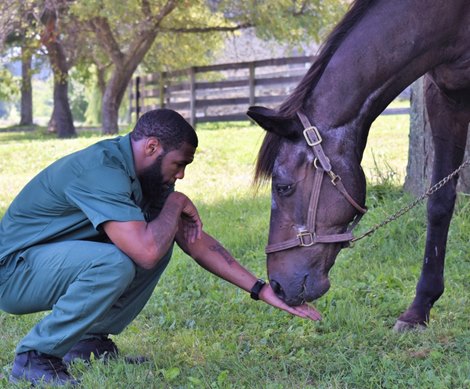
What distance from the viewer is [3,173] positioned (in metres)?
11.7

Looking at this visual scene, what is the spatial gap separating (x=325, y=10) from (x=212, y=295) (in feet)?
49.3

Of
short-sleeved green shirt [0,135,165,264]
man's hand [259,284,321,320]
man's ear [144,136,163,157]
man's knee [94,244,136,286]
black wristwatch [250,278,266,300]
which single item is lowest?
man's hand [259,284,321,320]

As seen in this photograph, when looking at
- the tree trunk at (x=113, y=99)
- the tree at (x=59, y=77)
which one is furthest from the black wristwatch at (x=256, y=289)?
the tree at (x=59, y=77)

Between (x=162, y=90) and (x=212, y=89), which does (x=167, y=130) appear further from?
(x=162, y=90)

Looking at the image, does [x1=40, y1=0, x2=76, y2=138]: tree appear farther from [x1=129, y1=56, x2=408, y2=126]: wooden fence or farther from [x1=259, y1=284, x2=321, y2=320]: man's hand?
[x1=259, y1=284, x2=321, y2=320]: man's hand

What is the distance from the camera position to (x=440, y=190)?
4.33 meters

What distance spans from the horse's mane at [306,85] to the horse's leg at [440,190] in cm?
83

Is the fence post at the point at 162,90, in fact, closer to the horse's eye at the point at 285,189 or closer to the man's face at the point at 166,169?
the man's face at the point at 166,169

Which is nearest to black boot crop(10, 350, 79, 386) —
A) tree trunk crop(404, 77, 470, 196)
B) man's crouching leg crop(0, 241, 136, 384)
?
man's crouching leg crop(0, 241, 136, 384)

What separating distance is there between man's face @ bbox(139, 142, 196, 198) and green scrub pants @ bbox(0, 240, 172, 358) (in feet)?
1.33

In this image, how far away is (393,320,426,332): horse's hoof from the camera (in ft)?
13.0

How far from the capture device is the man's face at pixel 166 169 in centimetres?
339

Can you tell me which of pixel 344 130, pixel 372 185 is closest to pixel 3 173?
pixel 372 185

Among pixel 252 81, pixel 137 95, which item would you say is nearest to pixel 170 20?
pixel 252 81
